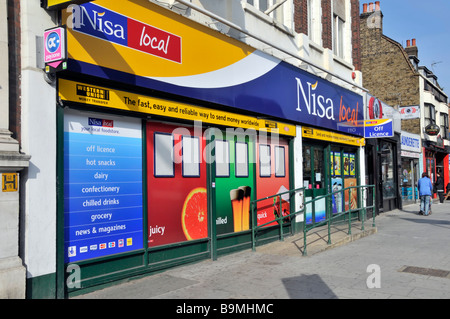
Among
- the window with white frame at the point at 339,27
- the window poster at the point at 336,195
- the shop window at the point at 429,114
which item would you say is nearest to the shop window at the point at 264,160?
the window poster at the point at 336,195

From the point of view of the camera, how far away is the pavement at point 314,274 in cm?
572

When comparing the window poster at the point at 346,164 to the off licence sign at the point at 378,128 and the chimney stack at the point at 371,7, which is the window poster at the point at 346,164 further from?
the chimney stack at the point at 371,7

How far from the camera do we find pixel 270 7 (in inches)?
415

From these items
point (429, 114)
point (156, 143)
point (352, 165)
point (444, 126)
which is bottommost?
point (352, 165)

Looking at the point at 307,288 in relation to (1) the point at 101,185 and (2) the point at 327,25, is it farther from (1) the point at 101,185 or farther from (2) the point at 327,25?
(2) the point at 327,25

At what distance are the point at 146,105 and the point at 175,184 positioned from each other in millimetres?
1529

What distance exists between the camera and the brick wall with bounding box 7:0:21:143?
17.0 feet

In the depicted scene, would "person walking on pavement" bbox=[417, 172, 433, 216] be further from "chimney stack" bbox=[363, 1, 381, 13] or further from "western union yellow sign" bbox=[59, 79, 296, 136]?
"chimney stack" bbox=[363, 1, 381, 13]

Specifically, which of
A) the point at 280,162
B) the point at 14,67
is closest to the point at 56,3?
the point at 14,67

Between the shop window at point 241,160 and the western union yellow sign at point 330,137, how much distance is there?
2995 millimetres

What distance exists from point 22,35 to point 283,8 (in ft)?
27.6

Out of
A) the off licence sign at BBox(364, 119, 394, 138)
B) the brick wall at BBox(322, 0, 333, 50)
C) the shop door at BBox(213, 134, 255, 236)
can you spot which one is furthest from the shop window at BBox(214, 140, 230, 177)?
the off licence sign at BBox(364, 119, 394, 138)

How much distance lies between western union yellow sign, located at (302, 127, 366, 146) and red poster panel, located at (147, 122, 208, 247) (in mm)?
4735
